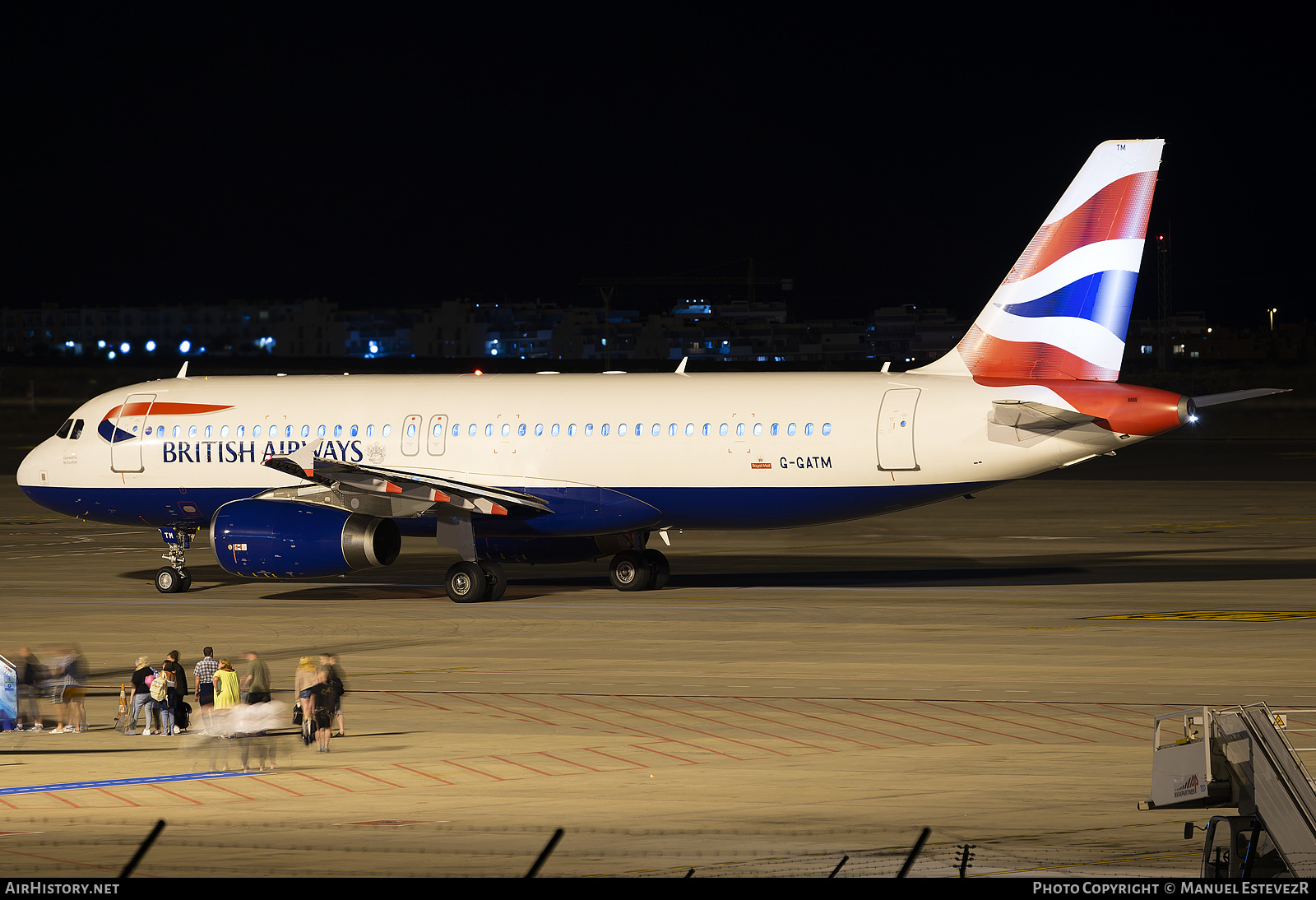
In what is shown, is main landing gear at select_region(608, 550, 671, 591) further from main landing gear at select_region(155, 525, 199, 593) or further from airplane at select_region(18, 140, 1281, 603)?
main landing gear at select_region(155, 525, 199, 593)

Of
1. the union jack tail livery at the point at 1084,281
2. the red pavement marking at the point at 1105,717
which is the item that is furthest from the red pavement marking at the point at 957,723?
the union jack tail livery at the point at 1084,281

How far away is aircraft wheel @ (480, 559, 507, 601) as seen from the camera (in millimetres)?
33000

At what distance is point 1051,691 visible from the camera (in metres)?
22.5

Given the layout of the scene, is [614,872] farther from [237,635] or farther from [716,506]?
[716,506]

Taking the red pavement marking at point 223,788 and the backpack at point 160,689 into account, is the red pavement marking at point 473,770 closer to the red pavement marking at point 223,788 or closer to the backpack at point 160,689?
the red pavement marking at point 223,788

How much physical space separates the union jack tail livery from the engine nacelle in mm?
12286

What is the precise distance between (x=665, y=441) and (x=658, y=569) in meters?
3.10

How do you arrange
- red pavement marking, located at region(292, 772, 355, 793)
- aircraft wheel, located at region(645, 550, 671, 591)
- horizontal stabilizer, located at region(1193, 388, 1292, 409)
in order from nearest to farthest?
1. red pavement marking, located at region(292, 772, 355, 793)
2. horizontal stabilizer, located at region(1193, 388, 1292, 409)
3. aircraft wheel, located at region(645, 550, 671, 591)

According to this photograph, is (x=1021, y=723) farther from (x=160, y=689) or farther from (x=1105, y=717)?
(x=160, y=689)

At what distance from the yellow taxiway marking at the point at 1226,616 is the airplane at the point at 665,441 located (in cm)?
319

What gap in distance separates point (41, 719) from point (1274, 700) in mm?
16274

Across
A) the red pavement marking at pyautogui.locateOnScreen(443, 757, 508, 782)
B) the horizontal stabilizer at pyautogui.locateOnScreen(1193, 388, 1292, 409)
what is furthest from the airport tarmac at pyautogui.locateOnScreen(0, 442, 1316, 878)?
the horizontal stabilizer at pyautogui.locateOnScreen(1193, 388, 1292, 409)

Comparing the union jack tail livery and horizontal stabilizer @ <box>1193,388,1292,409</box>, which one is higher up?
the union jack tail livery
